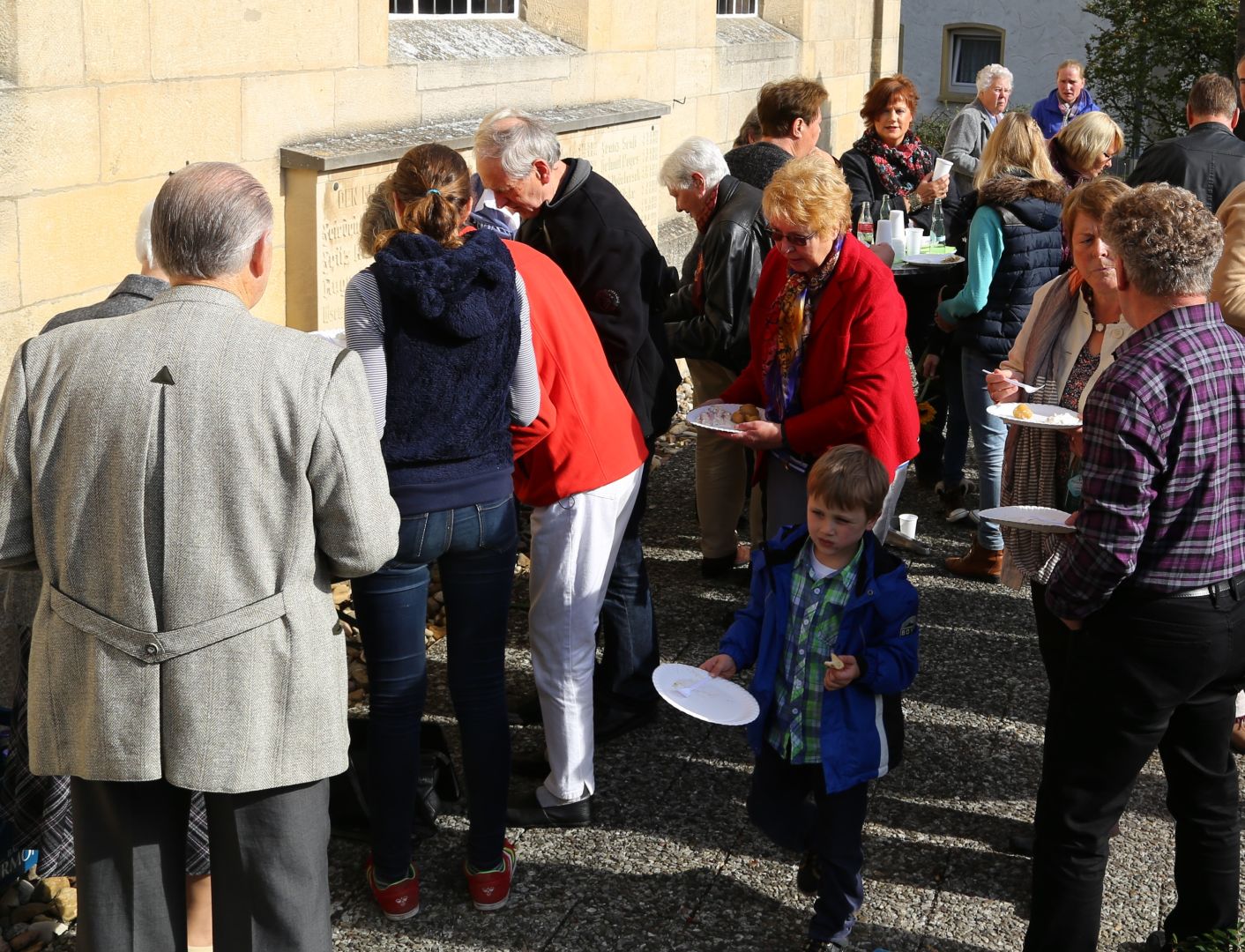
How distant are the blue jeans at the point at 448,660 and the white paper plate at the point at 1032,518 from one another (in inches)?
47.8

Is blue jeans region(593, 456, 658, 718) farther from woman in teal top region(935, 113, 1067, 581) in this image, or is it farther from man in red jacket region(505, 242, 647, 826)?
woman in teal top region(935, 113, 1067, 581)

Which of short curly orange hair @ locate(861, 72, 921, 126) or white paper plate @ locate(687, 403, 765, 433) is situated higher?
short curly orange hair @ locate(861, 72, 921, 126)

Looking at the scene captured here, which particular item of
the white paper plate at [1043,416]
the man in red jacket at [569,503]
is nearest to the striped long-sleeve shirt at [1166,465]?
the white paper plate at [1043,416]

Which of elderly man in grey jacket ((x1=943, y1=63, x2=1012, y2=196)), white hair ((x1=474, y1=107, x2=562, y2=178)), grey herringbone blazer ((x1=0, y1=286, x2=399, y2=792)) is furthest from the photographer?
elderly man in grey jacket ((x1=943, y1=63, x2=1012, y2=196))

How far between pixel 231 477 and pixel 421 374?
0.81 m

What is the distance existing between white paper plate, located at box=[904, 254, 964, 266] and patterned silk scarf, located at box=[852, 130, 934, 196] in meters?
0.83

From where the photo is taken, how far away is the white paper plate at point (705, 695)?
10.6 ft

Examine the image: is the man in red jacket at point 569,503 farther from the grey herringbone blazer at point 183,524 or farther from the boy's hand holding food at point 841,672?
the grey herringbone blazer at point 183,524

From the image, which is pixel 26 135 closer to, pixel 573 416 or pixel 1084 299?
pixel 573 416

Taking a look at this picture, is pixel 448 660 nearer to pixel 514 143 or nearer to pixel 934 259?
pixel 514 143

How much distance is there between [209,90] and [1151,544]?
436 cm

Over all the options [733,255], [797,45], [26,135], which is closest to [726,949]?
[733,255]

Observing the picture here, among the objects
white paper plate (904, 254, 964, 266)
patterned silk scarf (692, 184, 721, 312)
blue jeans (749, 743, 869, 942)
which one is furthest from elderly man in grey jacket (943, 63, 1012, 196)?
blue jeans (749, 743, 869, 942)

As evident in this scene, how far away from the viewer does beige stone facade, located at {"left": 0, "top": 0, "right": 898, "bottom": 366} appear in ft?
16.0
